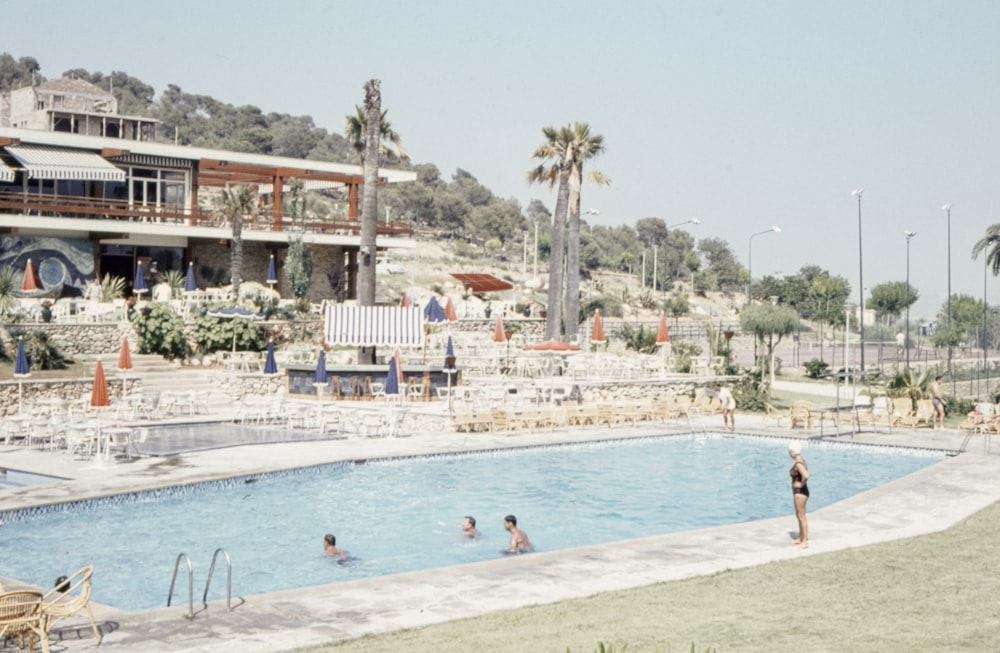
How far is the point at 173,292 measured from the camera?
125 ft

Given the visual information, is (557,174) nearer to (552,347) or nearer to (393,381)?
(552,347)

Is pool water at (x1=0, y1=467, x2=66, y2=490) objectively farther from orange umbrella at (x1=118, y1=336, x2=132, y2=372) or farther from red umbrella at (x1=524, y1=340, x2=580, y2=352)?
red umbrella at (x1=524, y1=340, x2=580, y2=352)

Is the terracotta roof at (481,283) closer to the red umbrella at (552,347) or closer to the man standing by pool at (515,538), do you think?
the red umbrella at (552,347)

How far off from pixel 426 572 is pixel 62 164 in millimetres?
32045

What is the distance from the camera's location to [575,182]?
127 feet

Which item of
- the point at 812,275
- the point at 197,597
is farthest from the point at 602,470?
the point at 812,275

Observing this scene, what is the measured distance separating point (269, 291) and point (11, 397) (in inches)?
606

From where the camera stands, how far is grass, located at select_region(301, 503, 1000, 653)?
954 centimetres

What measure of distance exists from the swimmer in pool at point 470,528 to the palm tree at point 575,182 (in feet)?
72.0

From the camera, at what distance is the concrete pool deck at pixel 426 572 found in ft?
33.6

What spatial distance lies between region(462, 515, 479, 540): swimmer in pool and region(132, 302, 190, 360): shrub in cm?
1813

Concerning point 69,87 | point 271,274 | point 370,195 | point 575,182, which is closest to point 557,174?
point 575,182

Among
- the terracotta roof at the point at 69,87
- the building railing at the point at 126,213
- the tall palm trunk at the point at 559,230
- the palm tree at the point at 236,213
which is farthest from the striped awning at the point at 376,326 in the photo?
the terracotta roof at the point at 69,87

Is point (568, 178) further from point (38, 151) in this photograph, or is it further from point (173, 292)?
point (38, 151)
